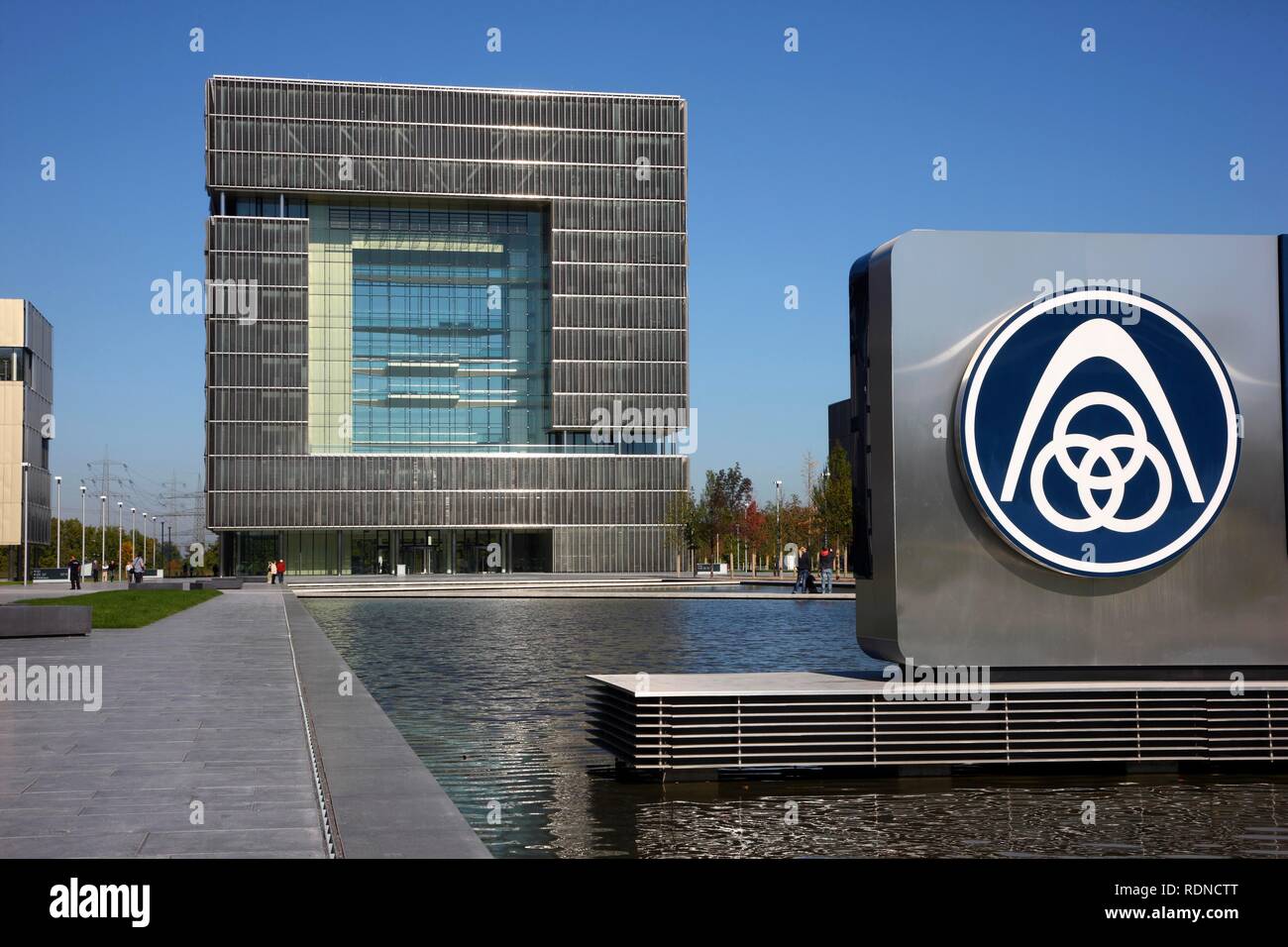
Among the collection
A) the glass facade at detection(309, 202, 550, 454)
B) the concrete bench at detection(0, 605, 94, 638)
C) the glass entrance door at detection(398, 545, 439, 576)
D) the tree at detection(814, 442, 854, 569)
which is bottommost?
the glass entrance door at detection(398, 545, 439, 576)

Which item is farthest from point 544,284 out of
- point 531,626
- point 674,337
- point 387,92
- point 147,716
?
point 147,716

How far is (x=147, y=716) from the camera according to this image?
12938mm

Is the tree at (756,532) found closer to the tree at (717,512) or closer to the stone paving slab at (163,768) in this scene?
the tree at (717,512)

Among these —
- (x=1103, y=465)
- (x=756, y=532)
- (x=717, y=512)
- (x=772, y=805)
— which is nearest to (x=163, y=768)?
(x=772, y=805)

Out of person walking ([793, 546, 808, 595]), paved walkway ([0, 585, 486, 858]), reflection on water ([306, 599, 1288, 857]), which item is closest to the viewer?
paved walkway ([0, 585, 486, 858])

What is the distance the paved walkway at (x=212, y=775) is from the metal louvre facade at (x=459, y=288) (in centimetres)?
6985

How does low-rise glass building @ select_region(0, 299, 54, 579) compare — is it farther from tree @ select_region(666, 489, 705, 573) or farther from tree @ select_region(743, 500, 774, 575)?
tree @ select_region(743, 500, 774, 575)

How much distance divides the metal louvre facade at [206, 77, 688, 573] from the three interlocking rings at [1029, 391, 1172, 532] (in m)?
Result: 78.3

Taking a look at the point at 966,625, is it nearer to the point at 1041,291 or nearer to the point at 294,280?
the point at 1041,291

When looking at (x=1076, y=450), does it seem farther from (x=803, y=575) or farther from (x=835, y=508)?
(x=835, y=508)

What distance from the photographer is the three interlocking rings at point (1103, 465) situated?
413 inches

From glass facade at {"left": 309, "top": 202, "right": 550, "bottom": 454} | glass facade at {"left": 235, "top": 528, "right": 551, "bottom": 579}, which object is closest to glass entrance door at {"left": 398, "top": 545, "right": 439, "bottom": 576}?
glass facade at {"left": 235, "top": 528, "right": 551, "bottom": 579}

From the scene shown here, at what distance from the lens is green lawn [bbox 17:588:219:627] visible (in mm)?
29250

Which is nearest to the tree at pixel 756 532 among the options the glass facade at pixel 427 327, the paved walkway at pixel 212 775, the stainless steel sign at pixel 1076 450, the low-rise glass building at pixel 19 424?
the glass facade at pixel 427 327
